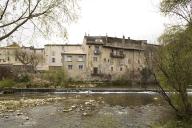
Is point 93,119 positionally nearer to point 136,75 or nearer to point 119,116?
point 119,116

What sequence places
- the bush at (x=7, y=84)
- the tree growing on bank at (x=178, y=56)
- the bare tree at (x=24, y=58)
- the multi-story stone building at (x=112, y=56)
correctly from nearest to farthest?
the tree growing on bank at (x=178, y=56) < the bush at (x=7, y=84) < the multi-story stone building at (x=112, y=56) < the bare tree at (x=24, y=58)

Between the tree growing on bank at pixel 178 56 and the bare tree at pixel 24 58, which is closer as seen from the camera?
the tree growing on bank at pixel 178 56

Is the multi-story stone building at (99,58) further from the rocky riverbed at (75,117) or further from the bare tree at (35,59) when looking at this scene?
the rocky riverbed at (75,117)

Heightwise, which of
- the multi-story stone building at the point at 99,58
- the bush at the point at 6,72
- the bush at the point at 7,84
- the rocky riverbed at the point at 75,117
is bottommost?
the rocky riverbed at the point at 75,117

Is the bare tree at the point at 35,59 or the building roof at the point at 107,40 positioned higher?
the building roof at the point at 107,40

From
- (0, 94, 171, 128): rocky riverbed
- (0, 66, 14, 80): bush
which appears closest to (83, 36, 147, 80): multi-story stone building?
(0, 66, 14, 80): bush

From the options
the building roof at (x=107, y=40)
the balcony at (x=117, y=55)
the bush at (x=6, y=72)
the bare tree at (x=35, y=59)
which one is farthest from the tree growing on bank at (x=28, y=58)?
the balcony at (x=117, y=55)

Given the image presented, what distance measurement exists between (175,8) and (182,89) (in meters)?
4.01

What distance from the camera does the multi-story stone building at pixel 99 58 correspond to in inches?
2741

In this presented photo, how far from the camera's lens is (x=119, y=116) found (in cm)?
2542

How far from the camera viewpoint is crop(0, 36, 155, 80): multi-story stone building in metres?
69.6

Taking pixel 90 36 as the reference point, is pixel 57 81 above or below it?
below

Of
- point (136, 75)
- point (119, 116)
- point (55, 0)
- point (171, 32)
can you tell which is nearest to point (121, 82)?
point (136, 75)

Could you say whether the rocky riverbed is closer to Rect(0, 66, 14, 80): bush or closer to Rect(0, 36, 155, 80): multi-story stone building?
Rect(0, 66, 14, 80): bush
